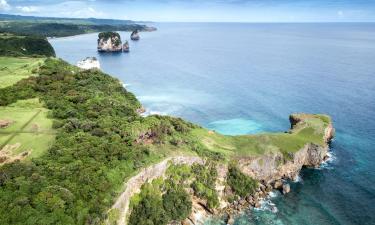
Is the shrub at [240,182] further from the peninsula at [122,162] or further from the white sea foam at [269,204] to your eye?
the white sea foam at [269,204]

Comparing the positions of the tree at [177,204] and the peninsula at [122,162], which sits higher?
the peninsula at [122,162]

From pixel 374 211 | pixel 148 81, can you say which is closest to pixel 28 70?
pixel 148 81

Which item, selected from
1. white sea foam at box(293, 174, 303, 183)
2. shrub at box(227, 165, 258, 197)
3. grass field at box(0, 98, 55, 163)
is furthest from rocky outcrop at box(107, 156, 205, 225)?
white sea foam at box(293, 174, 303, 183)

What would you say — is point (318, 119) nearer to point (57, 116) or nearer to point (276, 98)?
point (276, 98)

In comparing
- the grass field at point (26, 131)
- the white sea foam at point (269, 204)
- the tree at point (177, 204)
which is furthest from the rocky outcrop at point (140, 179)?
the grass field at point (26, 131)

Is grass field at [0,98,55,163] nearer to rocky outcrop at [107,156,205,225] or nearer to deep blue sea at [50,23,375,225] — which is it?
rocky outcrop at [107,156,205,225]

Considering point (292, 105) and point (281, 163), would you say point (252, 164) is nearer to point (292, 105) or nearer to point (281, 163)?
point (281, 163)

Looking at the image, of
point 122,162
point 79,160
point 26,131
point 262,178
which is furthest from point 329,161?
point 26,131
